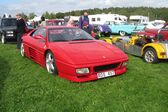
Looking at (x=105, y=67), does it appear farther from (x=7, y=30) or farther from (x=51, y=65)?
(x=7, y=30)

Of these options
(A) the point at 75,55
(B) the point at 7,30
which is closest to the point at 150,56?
(A) the point at 75,55

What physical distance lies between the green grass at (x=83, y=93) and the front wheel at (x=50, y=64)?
161 mm

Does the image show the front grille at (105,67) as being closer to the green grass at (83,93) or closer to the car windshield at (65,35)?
the green grass at (83,93)

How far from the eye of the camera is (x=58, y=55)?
19.7ft

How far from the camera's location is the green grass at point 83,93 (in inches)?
177

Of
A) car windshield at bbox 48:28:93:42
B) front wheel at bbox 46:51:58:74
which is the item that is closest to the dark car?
car windshield at bbox 48:28:93:42

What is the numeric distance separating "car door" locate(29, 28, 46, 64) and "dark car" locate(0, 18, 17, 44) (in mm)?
6733

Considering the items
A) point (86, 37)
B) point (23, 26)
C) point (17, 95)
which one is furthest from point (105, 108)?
point (23, 26)

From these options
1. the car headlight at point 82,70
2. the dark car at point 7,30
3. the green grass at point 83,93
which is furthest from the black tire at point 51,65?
the dark car at point 7,30

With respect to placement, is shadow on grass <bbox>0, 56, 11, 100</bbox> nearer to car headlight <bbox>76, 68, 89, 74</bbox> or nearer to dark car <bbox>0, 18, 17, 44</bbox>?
car headlight <bbox>76, 68, 89, 74</bbox>

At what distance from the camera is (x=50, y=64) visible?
6.51 metres

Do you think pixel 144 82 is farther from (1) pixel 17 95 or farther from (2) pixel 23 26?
(2) pixel 23 26

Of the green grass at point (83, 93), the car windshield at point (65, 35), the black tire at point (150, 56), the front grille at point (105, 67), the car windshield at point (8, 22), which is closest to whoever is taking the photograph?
the green grass at point (83, 93)

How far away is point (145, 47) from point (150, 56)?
392mm
